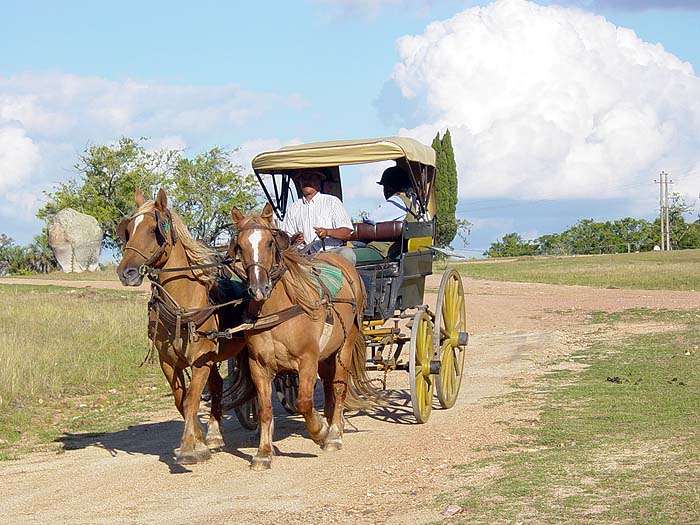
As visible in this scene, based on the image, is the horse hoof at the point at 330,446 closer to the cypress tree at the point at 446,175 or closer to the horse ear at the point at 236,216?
the horse ear at the point at 236,216

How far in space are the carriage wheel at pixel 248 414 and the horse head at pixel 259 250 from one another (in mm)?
2804

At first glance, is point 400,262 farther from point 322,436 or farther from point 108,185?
point 108,185

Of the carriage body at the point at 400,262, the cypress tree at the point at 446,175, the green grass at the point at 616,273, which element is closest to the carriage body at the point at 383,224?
the carriage body at the point at 400,262

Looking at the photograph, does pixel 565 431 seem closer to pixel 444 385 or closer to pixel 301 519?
pixel 444 385

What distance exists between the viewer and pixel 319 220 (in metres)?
10.8

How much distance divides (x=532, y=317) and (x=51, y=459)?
622 inches

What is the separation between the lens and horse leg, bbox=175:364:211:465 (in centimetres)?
898

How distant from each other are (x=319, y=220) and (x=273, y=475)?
3040 mm

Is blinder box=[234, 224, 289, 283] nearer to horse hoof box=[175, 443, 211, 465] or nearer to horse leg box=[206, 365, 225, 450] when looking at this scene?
horse leg box=[206, 365, 225, 450]

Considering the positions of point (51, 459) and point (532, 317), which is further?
point (532, 317)

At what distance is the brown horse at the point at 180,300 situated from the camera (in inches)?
343

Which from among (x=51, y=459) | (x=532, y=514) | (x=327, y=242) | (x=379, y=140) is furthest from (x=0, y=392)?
(x=532, y=514)

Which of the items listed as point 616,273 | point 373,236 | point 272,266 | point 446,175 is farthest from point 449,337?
point 446,175

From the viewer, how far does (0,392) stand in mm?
13523
